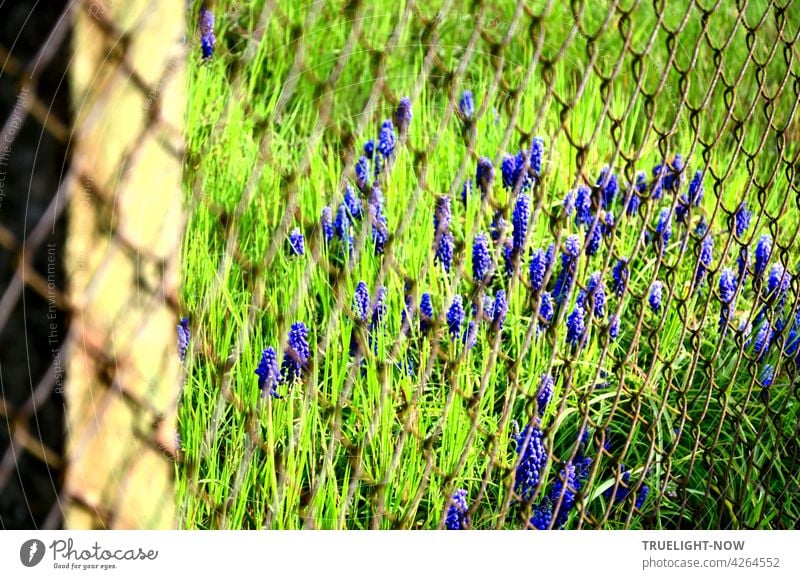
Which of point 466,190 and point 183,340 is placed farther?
point 466,190

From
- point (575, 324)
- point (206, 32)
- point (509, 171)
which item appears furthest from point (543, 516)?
point (206, 32)

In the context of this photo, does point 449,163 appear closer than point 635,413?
No

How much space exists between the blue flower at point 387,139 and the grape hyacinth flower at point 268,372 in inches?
23.6

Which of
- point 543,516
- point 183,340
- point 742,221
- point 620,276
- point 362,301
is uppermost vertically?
point 742,221

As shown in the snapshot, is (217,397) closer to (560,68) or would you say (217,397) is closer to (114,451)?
(114,451)

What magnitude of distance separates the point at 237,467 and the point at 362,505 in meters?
0.23

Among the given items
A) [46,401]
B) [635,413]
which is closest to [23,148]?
[46,401]

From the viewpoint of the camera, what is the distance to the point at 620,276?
66.9 inches

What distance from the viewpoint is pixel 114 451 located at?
972mm

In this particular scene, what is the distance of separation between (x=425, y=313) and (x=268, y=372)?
31 cm

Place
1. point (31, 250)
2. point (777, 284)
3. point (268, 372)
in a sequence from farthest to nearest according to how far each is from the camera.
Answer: point (777, 284), point (268, 372), point (31, 250)

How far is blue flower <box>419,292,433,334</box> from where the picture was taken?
1.56 metres

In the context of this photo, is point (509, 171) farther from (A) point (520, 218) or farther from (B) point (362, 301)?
(B) point (362, 301)
